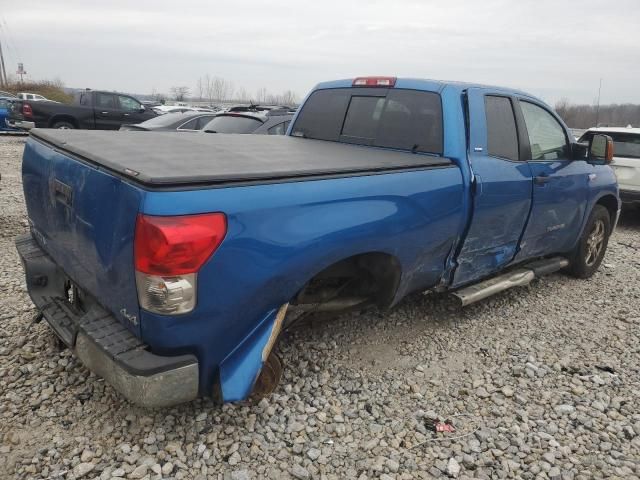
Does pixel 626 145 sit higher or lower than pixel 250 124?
lower

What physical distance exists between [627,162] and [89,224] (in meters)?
8.63

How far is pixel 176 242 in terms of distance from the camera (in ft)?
6.63

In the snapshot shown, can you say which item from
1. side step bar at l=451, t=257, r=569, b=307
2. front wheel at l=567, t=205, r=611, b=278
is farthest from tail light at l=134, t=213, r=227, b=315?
front wheel at l=567, t=205, r=611, b=278

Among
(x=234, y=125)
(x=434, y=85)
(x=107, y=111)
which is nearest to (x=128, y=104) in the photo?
(x=107, y=111)

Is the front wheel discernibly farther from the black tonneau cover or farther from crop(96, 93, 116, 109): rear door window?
Answer: crop(96, 93, 116, 109): rear door window

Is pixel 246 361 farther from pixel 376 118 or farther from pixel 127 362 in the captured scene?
pixel 376 118

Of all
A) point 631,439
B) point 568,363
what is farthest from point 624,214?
point 631,439

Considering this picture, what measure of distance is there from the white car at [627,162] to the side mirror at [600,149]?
4.00m

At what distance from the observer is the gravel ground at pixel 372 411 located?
2504 mm

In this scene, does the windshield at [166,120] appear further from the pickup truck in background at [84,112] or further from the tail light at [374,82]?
the tail light at [374,82]

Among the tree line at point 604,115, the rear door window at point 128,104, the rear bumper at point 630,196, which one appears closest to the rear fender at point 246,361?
the rear bumper at point 630,196

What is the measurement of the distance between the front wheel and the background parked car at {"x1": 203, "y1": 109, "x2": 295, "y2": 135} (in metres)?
4.74

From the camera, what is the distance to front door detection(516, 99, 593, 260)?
13.6ft

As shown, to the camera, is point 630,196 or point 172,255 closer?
point 172,255
